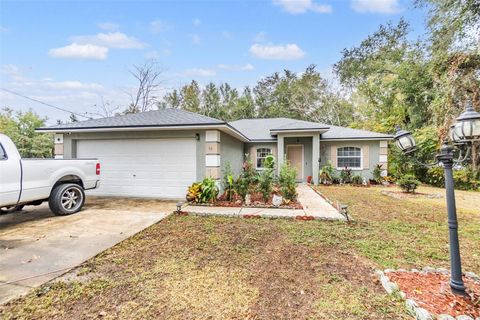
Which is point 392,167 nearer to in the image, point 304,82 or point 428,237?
point 428,237

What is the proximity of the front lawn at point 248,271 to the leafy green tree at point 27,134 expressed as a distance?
22.7m

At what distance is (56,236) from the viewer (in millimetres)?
4293

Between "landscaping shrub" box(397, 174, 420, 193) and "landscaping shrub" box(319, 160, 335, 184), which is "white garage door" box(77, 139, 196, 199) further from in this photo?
"landscaping shrub" box(397, 174, 420, 193)

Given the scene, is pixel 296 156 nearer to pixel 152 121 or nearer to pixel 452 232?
pixel 152 121

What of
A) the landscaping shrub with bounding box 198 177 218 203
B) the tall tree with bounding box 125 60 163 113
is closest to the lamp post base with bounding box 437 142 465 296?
the landscaping shrub with bounding box 198 177 218 203

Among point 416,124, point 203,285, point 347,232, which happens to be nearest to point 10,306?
point 203,285

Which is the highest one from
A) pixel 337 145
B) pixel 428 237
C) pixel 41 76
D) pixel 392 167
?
pixel 41 76

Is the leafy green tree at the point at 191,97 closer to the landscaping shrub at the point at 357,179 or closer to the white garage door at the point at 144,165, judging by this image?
the landscaping shrub at the point at 357,179

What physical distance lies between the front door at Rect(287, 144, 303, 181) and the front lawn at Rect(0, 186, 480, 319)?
8.96m

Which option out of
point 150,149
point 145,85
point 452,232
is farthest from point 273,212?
point 145,85

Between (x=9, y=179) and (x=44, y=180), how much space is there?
72 cm

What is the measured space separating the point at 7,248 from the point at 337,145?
14.0 m

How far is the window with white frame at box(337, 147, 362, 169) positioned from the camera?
45.3ft

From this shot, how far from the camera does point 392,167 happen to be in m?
15.2
